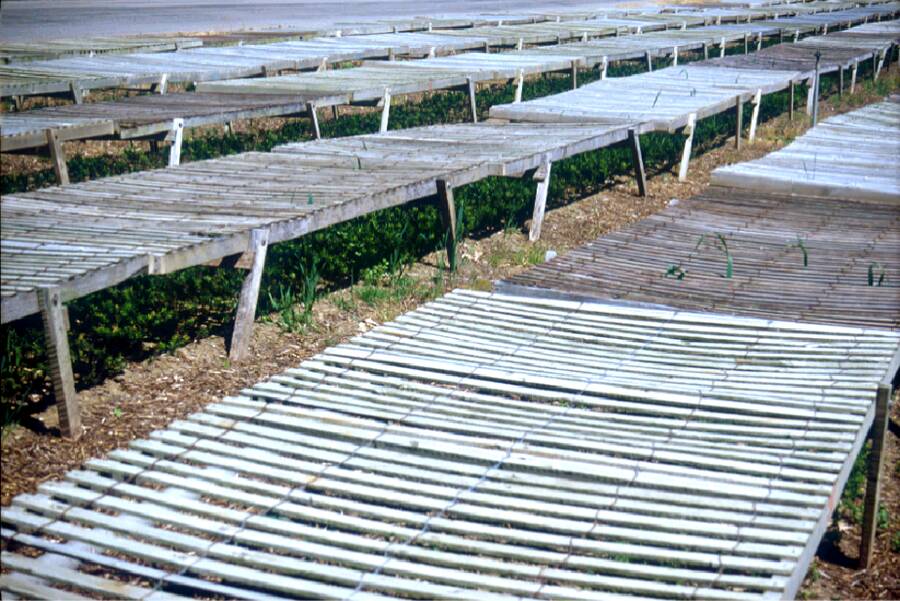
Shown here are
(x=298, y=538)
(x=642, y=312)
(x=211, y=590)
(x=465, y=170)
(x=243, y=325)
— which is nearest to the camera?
(x=211, y=590)

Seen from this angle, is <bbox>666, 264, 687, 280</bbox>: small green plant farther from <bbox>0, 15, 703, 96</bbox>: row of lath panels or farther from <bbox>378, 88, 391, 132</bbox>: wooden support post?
<bbox>0, 15, 703, 96</bbox>: row of lath panels

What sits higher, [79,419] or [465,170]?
[465,170]

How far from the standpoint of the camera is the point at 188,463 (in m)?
4.21

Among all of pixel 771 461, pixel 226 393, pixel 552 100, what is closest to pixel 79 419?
pixel 226 393

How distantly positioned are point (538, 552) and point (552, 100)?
29.5 ft

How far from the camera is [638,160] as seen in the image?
10.8 m

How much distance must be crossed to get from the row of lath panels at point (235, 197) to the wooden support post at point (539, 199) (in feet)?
0.51

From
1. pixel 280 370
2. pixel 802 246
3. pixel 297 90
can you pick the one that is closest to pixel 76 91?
pixel 297 90

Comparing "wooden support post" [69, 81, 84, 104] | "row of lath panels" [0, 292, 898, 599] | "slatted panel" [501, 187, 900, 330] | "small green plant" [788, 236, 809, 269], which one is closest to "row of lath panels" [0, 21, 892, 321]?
"row of lath panels" [0, 292, 898, 599]

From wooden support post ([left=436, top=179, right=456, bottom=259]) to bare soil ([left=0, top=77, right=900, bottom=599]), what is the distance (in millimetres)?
263

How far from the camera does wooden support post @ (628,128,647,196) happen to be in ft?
34.1

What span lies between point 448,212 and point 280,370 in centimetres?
214

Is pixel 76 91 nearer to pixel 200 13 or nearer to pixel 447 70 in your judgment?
pixel 447 70

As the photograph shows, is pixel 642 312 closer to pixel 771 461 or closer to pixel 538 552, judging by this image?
pixel 771 461
